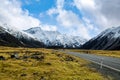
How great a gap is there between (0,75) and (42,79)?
533 cm

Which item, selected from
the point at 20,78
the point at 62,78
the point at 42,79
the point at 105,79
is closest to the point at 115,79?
the point at 105,79

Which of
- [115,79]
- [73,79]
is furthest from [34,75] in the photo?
[115,79]

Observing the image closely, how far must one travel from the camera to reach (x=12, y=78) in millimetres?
26938

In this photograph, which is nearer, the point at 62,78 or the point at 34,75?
the point at 62,78

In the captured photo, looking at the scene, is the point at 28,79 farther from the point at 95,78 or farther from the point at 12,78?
the point at 95,78

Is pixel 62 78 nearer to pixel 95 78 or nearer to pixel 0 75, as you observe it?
pixel 95 78

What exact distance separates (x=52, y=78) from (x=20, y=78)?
3.23m

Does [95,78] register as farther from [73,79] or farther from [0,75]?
[0,75]

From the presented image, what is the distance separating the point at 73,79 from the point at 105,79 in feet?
10.7

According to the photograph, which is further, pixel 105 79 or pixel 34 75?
pixel 34 75

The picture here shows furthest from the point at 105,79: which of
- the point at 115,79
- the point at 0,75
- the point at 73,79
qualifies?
the point at 0,75

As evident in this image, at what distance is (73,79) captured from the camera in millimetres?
26984

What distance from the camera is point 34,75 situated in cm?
2936

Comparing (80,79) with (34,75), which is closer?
(80,79)
